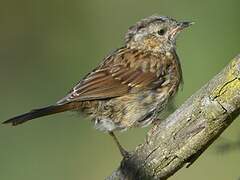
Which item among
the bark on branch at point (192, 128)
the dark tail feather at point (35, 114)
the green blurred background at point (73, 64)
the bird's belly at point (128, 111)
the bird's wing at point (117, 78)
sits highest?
the green blurred background at point (73, 64)

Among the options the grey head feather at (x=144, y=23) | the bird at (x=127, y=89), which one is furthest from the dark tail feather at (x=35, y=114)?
the grey head feather at (x=144, y=23)

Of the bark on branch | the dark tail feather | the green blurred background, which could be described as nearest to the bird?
the dark tail feather

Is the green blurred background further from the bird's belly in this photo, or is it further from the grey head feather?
the bird's belly

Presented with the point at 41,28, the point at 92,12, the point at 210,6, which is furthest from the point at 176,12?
the point at 41,28

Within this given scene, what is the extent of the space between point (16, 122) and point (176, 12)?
3746 mm

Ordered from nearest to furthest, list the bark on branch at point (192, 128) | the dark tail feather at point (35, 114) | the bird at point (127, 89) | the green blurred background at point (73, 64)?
the bark on branch at point (192, 128)
the dark tail feather at point (35, 114)
the bird at point (127, 89)
the green blurred background at point (73, 64)

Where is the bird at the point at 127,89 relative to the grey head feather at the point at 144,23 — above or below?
below

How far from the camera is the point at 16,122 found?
4.45m

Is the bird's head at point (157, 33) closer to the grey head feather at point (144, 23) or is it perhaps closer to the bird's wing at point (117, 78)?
the grey head feather at point (144, 23)

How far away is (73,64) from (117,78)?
2.72m

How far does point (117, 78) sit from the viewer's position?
514cm

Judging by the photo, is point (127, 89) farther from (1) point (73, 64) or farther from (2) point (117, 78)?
(1) point (73, 64)

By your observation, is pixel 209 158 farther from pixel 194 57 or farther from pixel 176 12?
pixel 176 12

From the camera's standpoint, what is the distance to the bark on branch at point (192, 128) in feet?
10.9
